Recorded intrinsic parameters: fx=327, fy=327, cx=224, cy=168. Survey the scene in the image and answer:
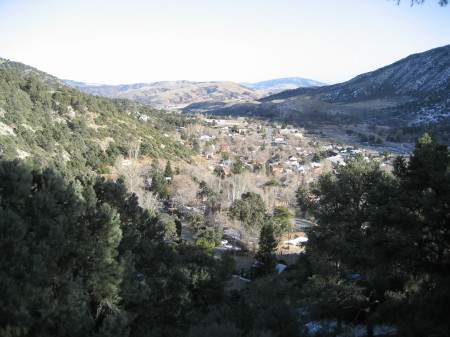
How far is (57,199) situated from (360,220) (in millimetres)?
7911

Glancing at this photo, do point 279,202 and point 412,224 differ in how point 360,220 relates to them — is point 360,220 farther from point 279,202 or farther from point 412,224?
point 279,202

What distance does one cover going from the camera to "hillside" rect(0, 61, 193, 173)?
27391 millimetres

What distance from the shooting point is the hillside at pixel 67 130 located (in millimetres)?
→ 27391

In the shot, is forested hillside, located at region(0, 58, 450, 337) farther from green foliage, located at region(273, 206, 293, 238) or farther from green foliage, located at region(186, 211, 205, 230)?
green foliage, located at region(186, 211, 205, 230)

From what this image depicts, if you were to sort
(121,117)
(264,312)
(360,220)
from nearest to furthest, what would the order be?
(264,312) < (360,220) < (121,117)

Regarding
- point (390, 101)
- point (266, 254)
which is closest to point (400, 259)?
point (266, 254)

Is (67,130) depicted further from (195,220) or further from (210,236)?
(210,236)

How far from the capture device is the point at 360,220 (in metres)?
9.47

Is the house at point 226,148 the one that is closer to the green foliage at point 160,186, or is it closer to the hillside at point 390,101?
the green foliage at point 160,186

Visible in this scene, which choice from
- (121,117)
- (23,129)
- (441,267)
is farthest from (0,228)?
(121,117)

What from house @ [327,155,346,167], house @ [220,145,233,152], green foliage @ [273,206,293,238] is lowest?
green foliage @ [273,206,293,238]

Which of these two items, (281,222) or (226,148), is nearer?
(281,222)

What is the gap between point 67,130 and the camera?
34500 mm

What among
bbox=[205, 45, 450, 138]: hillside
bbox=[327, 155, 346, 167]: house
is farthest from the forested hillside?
bbox=[205, 45, 450, 138]: hillside
